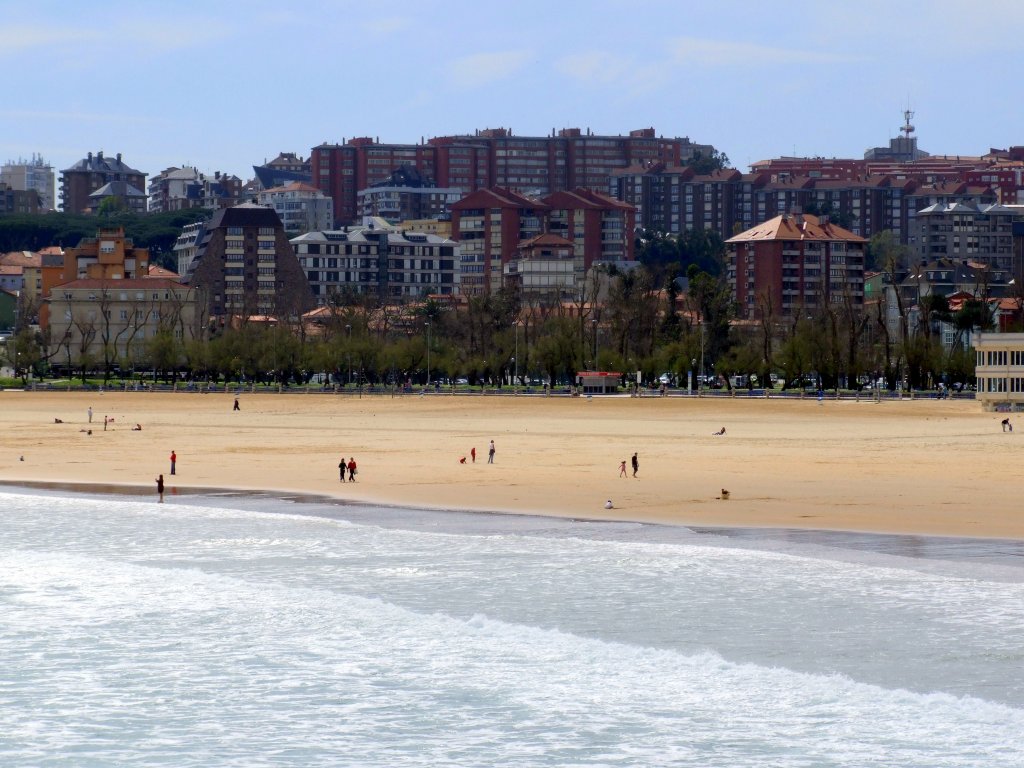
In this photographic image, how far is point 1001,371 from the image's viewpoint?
3280 inches

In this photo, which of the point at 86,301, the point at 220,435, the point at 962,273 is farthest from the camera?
the point at 962,273

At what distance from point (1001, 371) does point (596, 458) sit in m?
40.6

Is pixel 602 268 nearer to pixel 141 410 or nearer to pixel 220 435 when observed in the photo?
pixel 141 410

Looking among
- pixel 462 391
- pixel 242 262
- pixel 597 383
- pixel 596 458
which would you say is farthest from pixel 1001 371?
pixel 242 262

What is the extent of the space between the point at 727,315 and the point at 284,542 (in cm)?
9371

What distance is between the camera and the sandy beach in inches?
1449

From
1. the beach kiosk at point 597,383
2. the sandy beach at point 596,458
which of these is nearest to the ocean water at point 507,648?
the sandy beach at point 596,458

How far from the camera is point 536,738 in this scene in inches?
714

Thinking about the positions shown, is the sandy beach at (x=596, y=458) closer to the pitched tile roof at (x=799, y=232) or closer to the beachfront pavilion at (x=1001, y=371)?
the beachfront pavilion at (x=1001, y=371)

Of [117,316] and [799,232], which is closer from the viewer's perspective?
[117,316]

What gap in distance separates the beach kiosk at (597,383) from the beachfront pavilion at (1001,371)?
1174 inches

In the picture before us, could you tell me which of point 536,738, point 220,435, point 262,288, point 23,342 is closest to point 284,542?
point 536,738

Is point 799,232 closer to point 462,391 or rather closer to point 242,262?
point 242,262

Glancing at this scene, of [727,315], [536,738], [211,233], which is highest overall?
[211,233]
